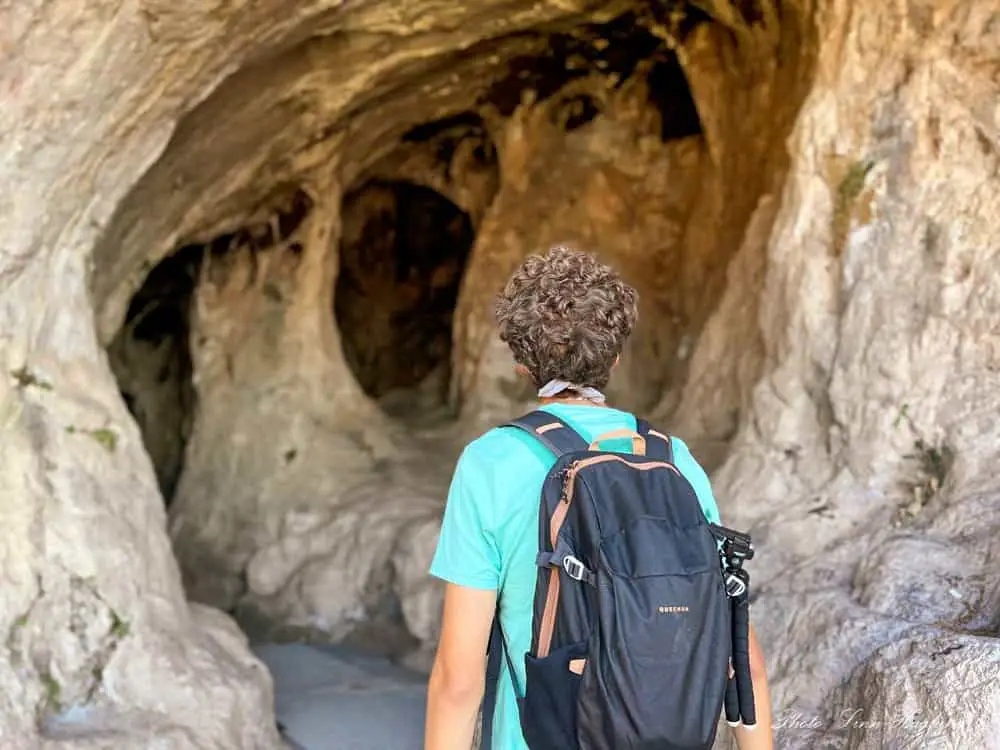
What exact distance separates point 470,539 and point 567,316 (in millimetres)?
339

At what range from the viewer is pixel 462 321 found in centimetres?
659

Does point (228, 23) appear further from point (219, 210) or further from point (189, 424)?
point (189, 424)

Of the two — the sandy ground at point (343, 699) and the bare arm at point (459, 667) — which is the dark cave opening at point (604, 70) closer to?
the sandy ground at point (343, 699)

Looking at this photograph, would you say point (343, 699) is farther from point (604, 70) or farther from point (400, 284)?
point (400, 284)

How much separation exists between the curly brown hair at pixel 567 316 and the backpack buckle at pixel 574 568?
280 millimetres

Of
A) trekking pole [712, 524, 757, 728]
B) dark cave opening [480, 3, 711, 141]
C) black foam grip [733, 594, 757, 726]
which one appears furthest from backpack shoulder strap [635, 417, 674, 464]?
dark cave opening [480, 3, 711, 141]

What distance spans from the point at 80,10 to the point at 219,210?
2.40 m

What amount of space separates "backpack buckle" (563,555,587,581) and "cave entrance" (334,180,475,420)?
7.69 meters

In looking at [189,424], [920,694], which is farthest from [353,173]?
[920,694]

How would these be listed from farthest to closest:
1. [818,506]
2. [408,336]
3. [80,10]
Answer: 1. [408,336]
2. [818,506]
3. [80,10]

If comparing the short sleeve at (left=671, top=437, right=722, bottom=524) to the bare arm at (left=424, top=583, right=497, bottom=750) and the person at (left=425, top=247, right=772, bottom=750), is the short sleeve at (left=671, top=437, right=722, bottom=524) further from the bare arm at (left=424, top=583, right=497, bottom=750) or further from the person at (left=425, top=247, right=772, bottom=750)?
the bare arm at (left=424, top=583, right=497, bottom=750)

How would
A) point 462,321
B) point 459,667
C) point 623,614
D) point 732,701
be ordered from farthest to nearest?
point 462,321 < point 732,701 < point 459,667 < point 623,614

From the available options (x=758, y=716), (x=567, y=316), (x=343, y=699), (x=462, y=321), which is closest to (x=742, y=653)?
(x=758, y=716)

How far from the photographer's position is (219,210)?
5.04 m
